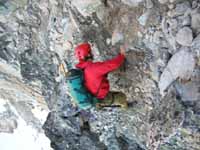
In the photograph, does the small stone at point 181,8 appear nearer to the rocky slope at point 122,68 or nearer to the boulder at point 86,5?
the rocky slope at point 122,68

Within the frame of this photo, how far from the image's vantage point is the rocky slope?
25.1ft

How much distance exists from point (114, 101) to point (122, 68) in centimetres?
68

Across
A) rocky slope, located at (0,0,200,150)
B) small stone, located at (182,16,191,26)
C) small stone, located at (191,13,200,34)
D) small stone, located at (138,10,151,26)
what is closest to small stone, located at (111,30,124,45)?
rocky slope, located at (0,0,200,150)

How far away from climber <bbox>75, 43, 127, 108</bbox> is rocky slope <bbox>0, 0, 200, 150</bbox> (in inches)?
26.7

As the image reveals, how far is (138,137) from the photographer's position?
9.90m

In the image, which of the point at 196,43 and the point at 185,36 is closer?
the point at 196,43

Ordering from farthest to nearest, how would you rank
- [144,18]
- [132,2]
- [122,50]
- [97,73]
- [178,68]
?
[122,50] < [132,2] < [144,18] < [97,73] < [178,68]

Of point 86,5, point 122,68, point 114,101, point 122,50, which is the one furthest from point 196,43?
point 86,5

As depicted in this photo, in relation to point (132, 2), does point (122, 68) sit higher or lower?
lower

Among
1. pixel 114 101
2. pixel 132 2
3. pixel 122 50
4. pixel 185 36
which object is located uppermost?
pixel 132 2

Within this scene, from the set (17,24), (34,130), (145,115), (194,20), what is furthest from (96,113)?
(34,130)

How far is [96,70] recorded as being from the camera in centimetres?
786

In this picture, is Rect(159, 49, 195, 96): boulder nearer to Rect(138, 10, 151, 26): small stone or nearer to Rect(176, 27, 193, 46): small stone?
Rect(176, 27, 193, 46): small stone

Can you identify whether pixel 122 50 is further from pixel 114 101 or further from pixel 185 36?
pixel 185 36
